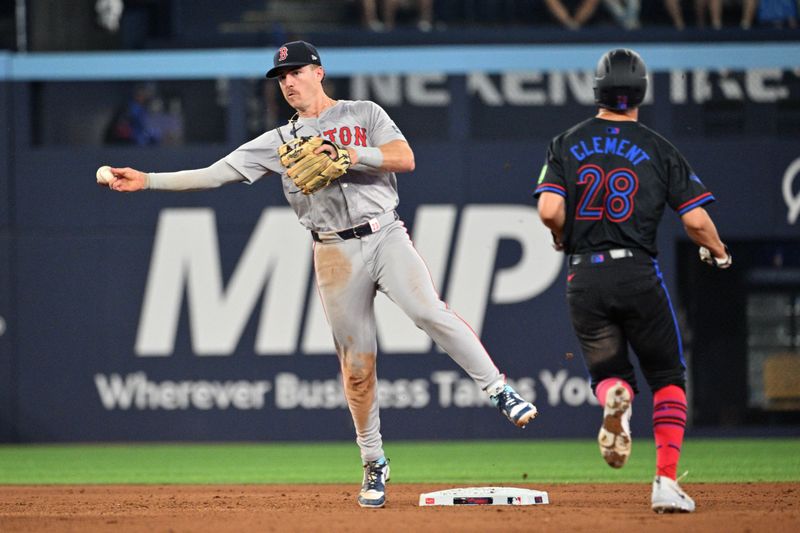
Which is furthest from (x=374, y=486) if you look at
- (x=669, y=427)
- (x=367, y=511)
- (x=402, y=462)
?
(x=402, y=462)

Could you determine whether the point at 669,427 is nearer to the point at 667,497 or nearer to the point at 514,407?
the point at 667,497

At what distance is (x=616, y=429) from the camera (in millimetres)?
5762

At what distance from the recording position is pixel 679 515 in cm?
603

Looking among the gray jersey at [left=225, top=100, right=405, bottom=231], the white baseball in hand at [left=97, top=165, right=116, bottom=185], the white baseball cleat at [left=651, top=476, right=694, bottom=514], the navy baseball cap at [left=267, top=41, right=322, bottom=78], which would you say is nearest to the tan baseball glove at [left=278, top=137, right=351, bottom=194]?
the gray jersey at [left=225, top=100, right=405, bottom=231]

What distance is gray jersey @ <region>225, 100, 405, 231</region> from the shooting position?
6746 millimetres

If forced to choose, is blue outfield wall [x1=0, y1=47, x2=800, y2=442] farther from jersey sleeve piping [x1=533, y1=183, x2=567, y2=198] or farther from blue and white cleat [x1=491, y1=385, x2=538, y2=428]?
jersey sleeve piping [x1=533, y1=183, x2=567, y2=198]

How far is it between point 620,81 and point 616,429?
1563mm

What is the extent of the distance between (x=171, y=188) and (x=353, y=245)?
3.18 feet

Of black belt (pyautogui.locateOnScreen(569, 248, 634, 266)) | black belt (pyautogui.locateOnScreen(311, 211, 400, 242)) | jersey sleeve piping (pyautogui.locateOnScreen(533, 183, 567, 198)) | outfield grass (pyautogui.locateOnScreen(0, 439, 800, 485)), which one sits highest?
jersey sleeve piping (pyautogui.locateOnScreen(533, 183, 567, 198))

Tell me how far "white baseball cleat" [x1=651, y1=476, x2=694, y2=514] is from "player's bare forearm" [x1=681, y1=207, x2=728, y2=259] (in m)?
1.06

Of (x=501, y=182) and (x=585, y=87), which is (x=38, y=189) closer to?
(x=501, y=182)

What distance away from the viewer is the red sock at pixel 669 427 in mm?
6016

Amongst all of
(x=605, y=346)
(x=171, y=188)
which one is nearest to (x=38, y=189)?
(x=171, y=188)

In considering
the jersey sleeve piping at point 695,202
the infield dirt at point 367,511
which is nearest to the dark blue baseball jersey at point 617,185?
the jersey sleeve piping at point 695,202
